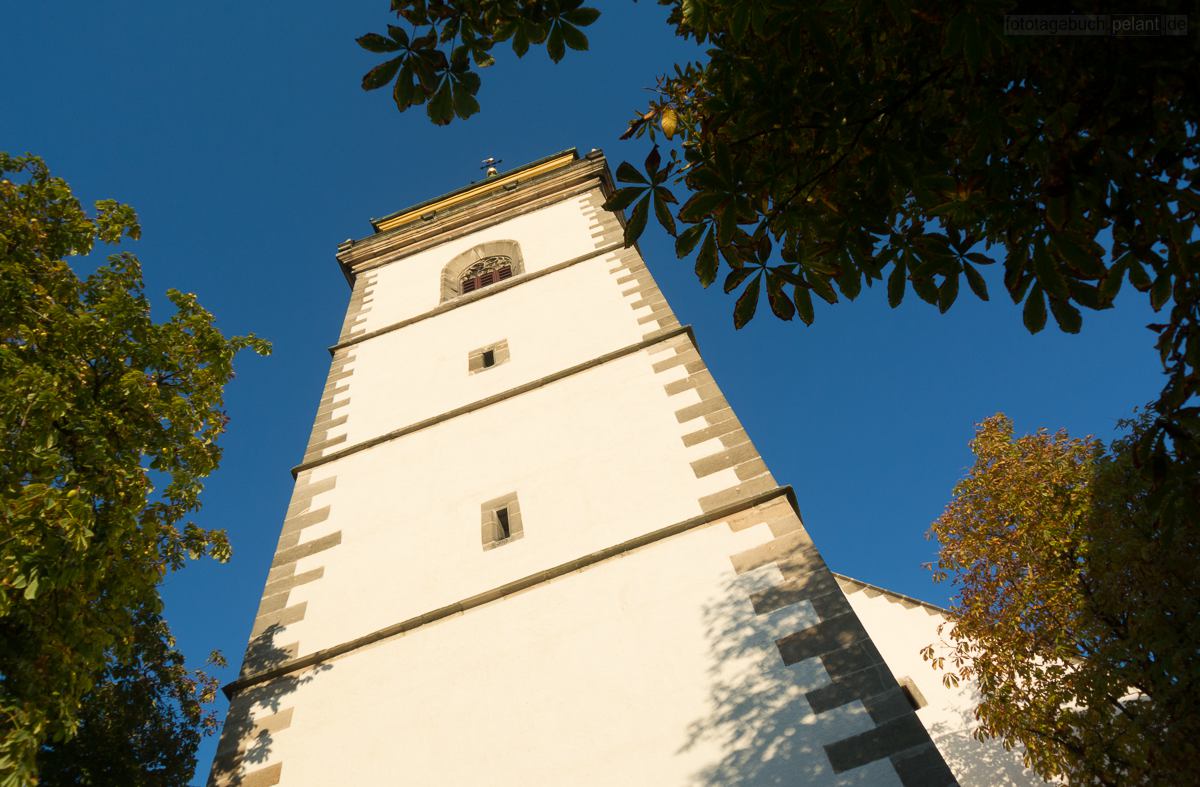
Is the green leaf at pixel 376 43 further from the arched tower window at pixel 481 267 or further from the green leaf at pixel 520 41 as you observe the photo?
the arched tower window at pixel 481 267

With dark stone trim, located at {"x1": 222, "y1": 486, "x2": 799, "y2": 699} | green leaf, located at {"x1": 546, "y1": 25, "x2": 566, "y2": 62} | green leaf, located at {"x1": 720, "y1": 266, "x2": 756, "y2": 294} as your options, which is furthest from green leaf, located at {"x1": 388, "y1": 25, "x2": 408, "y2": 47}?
dark stone trim, located at {"x1": 222, "y1": 486, "x2": 799, "y2": 699}

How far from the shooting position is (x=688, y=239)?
350 centimetres

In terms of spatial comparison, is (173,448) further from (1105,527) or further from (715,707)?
(1105,527)

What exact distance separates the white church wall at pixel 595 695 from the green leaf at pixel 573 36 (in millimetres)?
4615

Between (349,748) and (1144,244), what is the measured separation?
6592 millimetres

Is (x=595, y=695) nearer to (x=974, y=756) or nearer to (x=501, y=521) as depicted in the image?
(x=501, y=521)

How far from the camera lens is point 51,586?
5453mm

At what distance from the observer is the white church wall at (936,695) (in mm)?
9836

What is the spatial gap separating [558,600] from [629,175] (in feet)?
16.7

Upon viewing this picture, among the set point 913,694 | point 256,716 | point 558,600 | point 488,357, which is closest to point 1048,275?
point 558,600

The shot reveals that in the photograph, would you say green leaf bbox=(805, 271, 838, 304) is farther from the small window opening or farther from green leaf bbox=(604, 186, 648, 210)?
the small window opening

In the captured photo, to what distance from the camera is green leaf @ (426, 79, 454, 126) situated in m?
3.67

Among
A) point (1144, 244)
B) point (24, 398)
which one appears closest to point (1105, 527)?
point (1144, 244)

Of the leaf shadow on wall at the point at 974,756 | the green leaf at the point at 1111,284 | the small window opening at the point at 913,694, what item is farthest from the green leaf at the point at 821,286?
the small window opening at the point at 913,694
